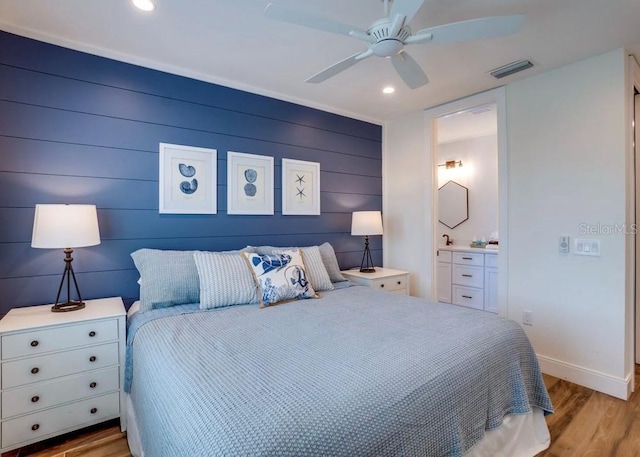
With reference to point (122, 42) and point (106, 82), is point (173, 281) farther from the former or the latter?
point (122, 42)

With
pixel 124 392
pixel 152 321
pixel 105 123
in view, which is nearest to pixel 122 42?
pixel 105 123

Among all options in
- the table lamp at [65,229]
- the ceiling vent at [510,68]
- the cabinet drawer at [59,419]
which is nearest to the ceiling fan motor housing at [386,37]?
the ceiling vent at [510,68]

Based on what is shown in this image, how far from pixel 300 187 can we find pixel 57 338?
217 cm

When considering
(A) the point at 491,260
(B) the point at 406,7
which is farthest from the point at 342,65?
(A) the point at 491,260

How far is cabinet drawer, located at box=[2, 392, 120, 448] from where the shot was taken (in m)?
1.67

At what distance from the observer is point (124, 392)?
1913 mm

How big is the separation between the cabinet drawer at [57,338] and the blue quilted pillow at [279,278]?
886 millimetres

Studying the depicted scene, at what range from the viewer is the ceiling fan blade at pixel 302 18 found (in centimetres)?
139

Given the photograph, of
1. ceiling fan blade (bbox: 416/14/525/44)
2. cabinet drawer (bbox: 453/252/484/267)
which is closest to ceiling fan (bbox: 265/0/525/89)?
ceiling fan blade (bbox: 416/14/525/44)

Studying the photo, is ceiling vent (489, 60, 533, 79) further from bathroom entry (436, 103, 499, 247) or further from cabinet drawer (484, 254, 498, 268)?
cabinet drawer (484, 254, 498, 268)

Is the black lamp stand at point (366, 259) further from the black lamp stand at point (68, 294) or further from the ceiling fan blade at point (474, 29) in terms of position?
the black lamp stand at point (68, 294)

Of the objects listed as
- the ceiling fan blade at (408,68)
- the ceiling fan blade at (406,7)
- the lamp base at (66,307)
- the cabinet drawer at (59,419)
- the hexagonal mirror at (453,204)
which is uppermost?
the ceiling fan blade at (406,7)

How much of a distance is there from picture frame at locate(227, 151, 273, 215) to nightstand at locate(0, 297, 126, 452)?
1.24m

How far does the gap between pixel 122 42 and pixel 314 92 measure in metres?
1.55
